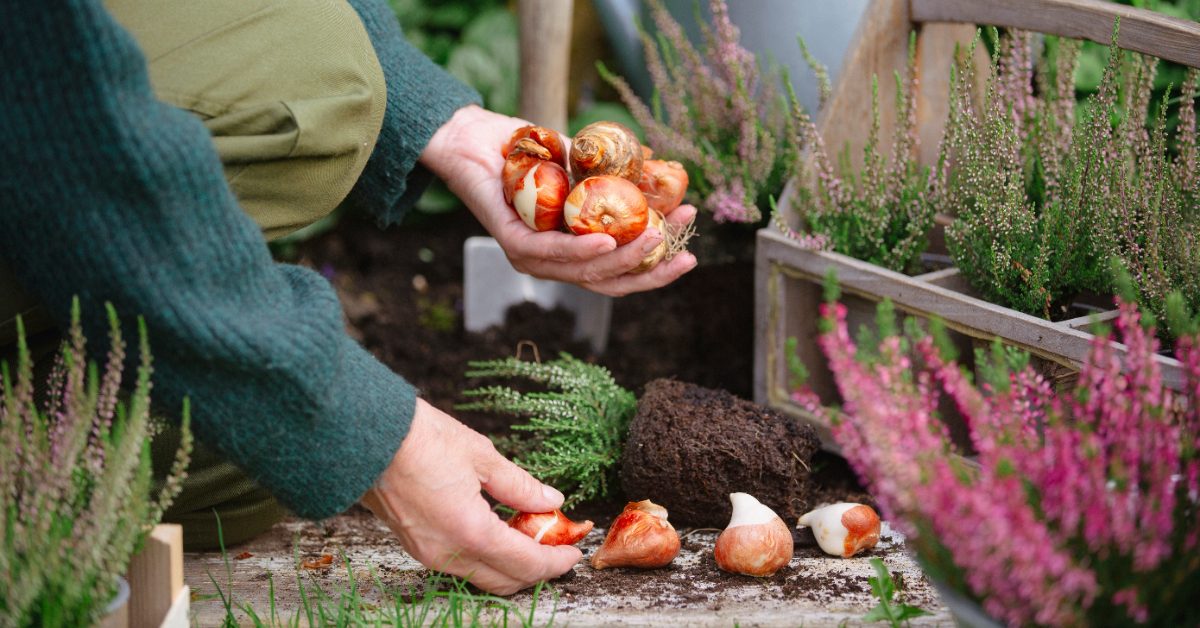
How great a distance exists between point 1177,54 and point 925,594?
0.85 meters

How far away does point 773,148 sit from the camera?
6.95ft

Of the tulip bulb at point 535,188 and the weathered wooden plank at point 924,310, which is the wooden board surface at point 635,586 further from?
the tulip bulb at point 535,188

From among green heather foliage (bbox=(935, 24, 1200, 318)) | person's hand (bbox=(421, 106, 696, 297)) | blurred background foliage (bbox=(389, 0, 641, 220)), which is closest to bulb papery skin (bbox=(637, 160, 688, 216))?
person's hand (bbox=(421, 106, 696, 297))

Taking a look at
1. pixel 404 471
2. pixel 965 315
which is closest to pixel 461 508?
pixel 404 471

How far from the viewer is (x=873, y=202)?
1.85m

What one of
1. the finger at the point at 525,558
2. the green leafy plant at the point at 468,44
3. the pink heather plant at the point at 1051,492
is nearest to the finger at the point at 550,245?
the finger at the point at 525,558

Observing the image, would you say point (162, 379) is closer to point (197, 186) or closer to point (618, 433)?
point (197, 186)

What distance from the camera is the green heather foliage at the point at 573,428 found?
5.68 ft

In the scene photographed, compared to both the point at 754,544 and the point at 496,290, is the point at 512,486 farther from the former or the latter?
the point at 496,290

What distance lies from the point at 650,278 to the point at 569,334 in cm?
75

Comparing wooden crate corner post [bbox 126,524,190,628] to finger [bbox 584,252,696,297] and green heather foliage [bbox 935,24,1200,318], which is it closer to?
finger [bbox 584,252,696,297]

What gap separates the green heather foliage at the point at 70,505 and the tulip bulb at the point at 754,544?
722 millimetres

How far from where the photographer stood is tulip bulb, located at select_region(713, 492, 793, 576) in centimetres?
146

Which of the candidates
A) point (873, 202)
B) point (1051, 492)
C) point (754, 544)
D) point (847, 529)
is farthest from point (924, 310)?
point (1051, 492)
